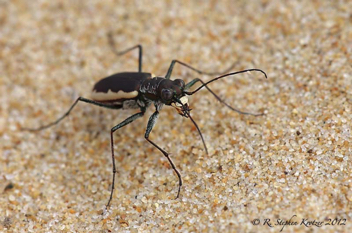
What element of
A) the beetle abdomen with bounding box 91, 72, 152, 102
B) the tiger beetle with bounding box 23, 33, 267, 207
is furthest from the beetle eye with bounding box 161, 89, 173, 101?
the beetle abdomen with bounding box 91, 72, 152, 102

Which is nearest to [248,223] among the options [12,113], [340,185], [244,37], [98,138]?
[340,185]

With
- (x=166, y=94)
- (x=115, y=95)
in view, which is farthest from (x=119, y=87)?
(x=166, y=94)

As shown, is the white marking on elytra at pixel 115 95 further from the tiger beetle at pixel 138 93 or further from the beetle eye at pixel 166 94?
the beetle eye at pixel 166 94

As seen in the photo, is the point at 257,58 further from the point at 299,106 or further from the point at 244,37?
the point at 299,106

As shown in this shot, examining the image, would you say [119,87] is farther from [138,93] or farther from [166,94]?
[166,94]

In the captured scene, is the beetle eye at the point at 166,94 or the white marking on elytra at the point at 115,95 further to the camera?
the white marking on elytra at the point at 115,95

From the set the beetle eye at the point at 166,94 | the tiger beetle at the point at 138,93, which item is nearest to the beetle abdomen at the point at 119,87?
the tiger beetle at the point at 138,93

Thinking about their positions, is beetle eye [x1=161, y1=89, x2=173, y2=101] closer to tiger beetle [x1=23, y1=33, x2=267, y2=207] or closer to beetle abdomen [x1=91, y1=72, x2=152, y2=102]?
tiger beetle [x1=23, y1=33, x2=267, y2=207]

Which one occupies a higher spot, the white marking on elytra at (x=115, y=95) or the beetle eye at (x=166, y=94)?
the white marking on elytra at (x=115, y=95)
